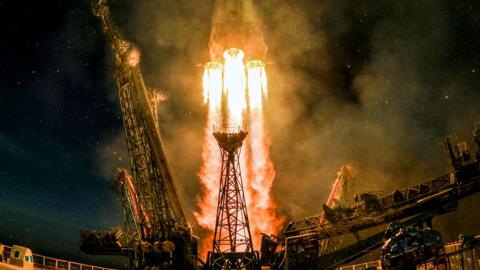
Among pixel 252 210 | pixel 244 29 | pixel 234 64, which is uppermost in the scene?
pixel 244 29

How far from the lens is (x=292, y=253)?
3925 cm

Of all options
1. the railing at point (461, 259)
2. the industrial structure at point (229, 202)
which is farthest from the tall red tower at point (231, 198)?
the railing at point (461, 259)

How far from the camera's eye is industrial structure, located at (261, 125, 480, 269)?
99.4ft

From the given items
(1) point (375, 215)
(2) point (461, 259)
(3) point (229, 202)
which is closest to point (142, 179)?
(3) point (229, 202)

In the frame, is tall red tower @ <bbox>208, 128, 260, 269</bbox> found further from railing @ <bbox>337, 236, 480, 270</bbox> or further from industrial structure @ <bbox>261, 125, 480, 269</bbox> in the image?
railing @ <bbox>337, 236, 480, 270</bbox>

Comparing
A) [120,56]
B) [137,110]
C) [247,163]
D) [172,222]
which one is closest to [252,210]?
[247,163]

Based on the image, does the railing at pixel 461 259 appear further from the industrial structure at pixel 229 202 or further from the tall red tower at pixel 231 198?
the tall red tower at pixel 231 198

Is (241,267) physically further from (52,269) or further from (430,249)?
(430,249)

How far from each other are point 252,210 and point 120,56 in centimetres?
2648

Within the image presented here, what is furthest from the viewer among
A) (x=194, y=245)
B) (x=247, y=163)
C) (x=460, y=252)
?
(x=247, y=163)

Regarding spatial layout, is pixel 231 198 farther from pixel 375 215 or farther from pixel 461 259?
pixel 461 259

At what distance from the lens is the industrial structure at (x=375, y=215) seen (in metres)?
30.3

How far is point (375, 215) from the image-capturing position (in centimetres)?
3428

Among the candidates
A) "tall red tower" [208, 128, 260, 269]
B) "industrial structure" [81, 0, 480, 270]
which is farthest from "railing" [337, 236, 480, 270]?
"tall red tower" [208, 128, 260, 269]
